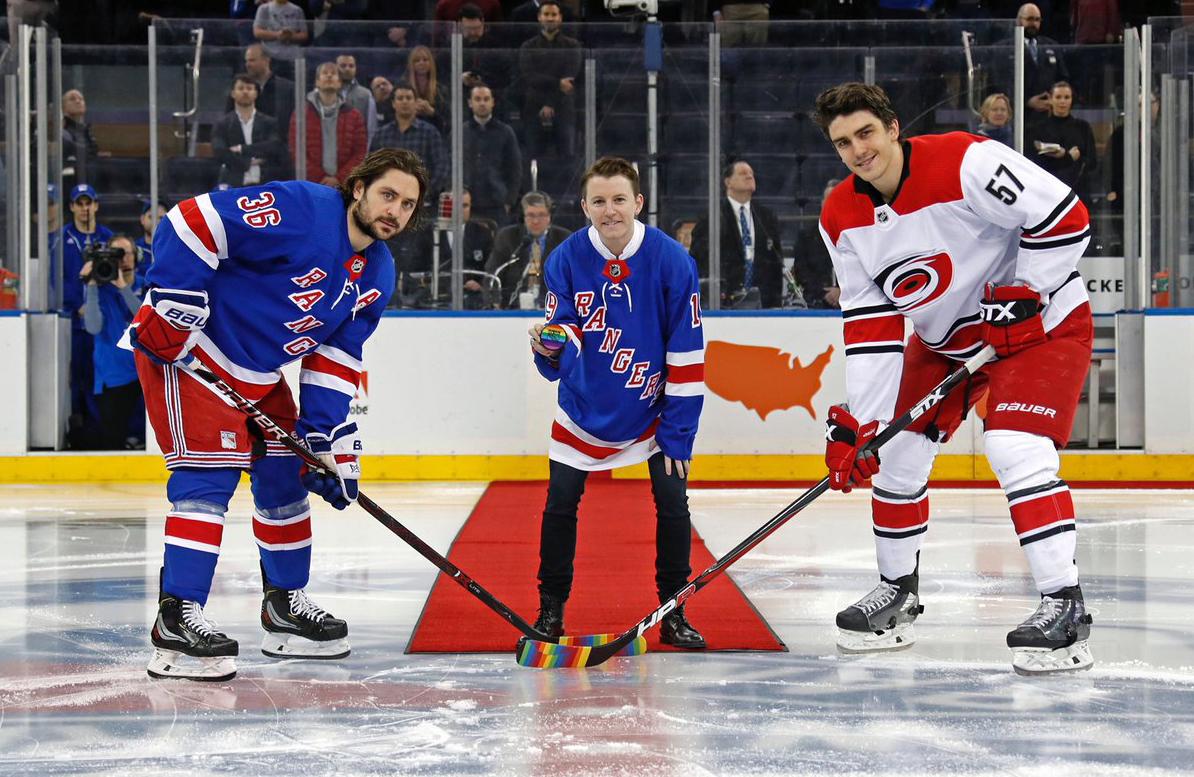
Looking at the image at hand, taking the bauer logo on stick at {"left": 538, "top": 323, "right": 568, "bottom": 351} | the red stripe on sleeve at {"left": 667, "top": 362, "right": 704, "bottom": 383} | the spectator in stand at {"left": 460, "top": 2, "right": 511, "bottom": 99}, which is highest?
the spectator in stand at {"left": 460, "top": 2, "right": 511, "bottom": 99}

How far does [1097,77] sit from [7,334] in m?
5.68

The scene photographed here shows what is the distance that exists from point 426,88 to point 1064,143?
10.8 feet

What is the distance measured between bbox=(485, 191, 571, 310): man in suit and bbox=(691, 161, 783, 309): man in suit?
0.77 m

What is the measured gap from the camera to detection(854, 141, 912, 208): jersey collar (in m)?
2.88

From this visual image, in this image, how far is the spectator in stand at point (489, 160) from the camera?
6945 millimetres

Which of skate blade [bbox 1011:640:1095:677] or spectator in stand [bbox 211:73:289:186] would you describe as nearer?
skate blade [bbox 1011:640:1095:677]

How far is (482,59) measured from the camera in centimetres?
700

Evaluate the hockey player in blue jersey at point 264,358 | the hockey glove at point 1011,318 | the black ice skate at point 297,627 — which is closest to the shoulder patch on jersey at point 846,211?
the hockey glove at point 1011,318

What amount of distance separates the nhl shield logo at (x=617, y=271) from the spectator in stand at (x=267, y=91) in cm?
430

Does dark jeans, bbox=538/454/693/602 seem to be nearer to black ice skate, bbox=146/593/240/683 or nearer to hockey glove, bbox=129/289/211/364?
black ice skate, bbox=146/593/240/683

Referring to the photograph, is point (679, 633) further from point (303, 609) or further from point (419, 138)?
point (419, 138)

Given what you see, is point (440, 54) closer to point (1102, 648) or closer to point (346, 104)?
point (346, 104)

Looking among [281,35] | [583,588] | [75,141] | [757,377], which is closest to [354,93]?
[281,35]

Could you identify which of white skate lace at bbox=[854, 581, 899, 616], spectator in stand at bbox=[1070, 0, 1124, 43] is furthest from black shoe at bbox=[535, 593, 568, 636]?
spectator in stand at bbox=[1070, 0, 1124, 43]
